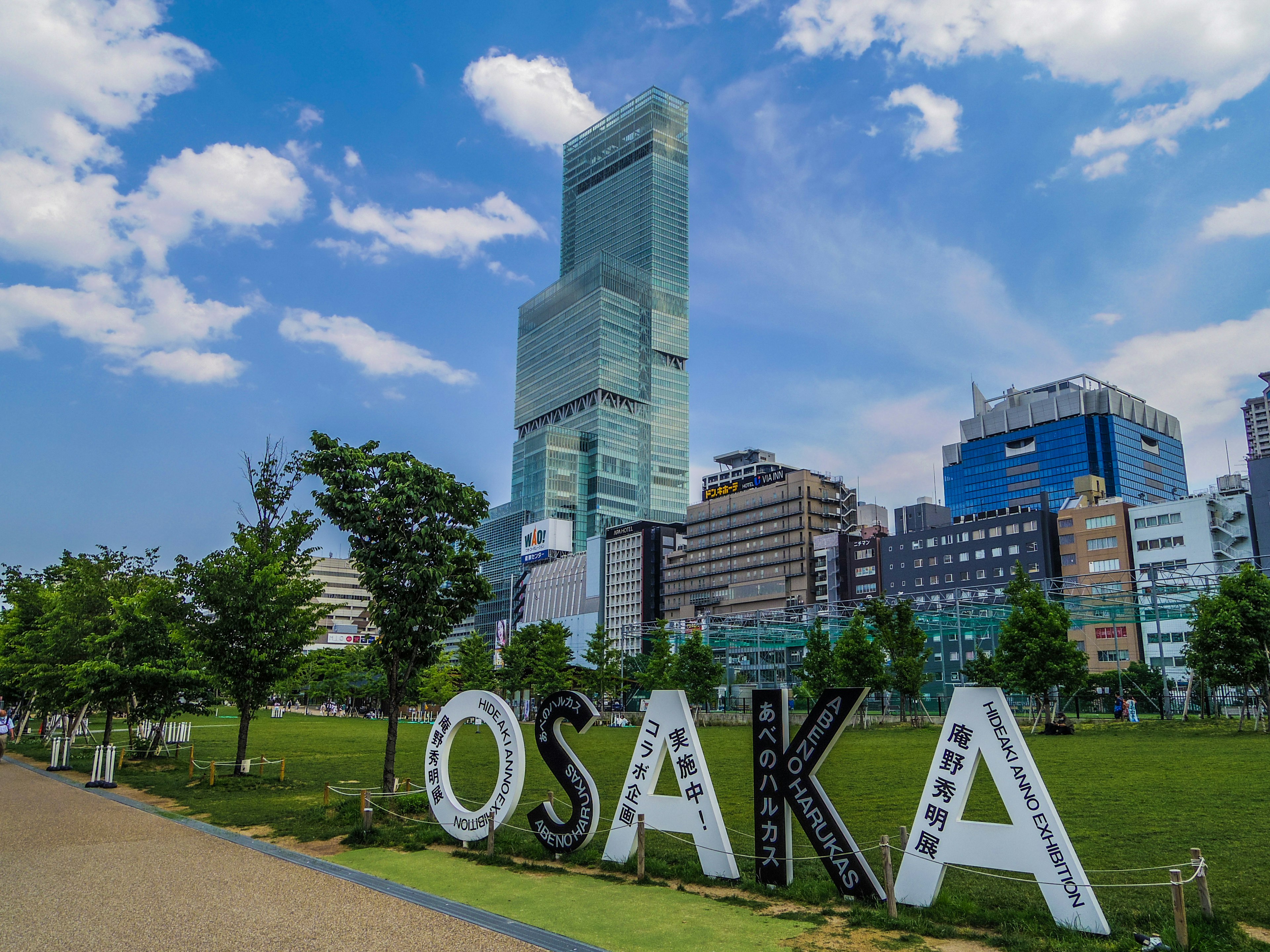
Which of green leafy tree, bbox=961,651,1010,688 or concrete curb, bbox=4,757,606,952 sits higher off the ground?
green leafy tree, bbox=961,651,1010,688

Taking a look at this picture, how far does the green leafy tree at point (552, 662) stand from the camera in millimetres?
72250

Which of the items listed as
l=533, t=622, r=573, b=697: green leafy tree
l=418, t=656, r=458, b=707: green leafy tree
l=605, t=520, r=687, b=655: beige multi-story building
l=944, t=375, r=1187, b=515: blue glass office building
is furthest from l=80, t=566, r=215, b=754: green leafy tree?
l=944, t=375, r=1187, b=515: blue glass office building

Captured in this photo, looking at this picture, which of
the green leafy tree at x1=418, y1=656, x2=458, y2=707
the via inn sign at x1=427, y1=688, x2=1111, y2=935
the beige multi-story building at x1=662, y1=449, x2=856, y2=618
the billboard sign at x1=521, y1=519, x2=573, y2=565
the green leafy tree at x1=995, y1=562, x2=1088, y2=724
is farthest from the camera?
→ the billboard sign at x1=521, y1=519, x2=573, y2=565

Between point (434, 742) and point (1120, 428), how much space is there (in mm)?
163075

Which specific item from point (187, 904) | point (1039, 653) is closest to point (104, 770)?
point (187, 904)

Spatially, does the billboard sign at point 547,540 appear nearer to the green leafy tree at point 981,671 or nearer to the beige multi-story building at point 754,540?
the beige multi-story building at point 754,540

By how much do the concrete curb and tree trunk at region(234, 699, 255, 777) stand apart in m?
7.36

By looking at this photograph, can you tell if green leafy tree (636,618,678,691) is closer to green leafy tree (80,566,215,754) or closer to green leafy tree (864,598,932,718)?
green leafy tree (864,598,932,718)

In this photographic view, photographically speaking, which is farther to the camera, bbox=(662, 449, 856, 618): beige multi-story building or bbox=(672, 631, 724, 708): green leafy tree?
bbox=(662, 449, 856, 618): beige multi-story building

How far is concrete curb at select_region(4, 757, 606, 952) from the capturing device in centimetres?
962

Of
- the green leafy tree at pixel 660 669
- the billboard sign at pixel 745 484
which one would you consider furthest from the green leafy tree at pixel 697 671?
the billboard sign at pixel 745 484

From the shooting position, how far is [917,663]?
51.8 m

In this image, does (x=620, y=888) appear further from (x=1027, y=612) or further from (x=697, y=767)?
(x=1027, y=612)

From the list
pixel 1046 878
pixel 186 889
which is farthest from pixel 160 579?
pixel 1046 878
